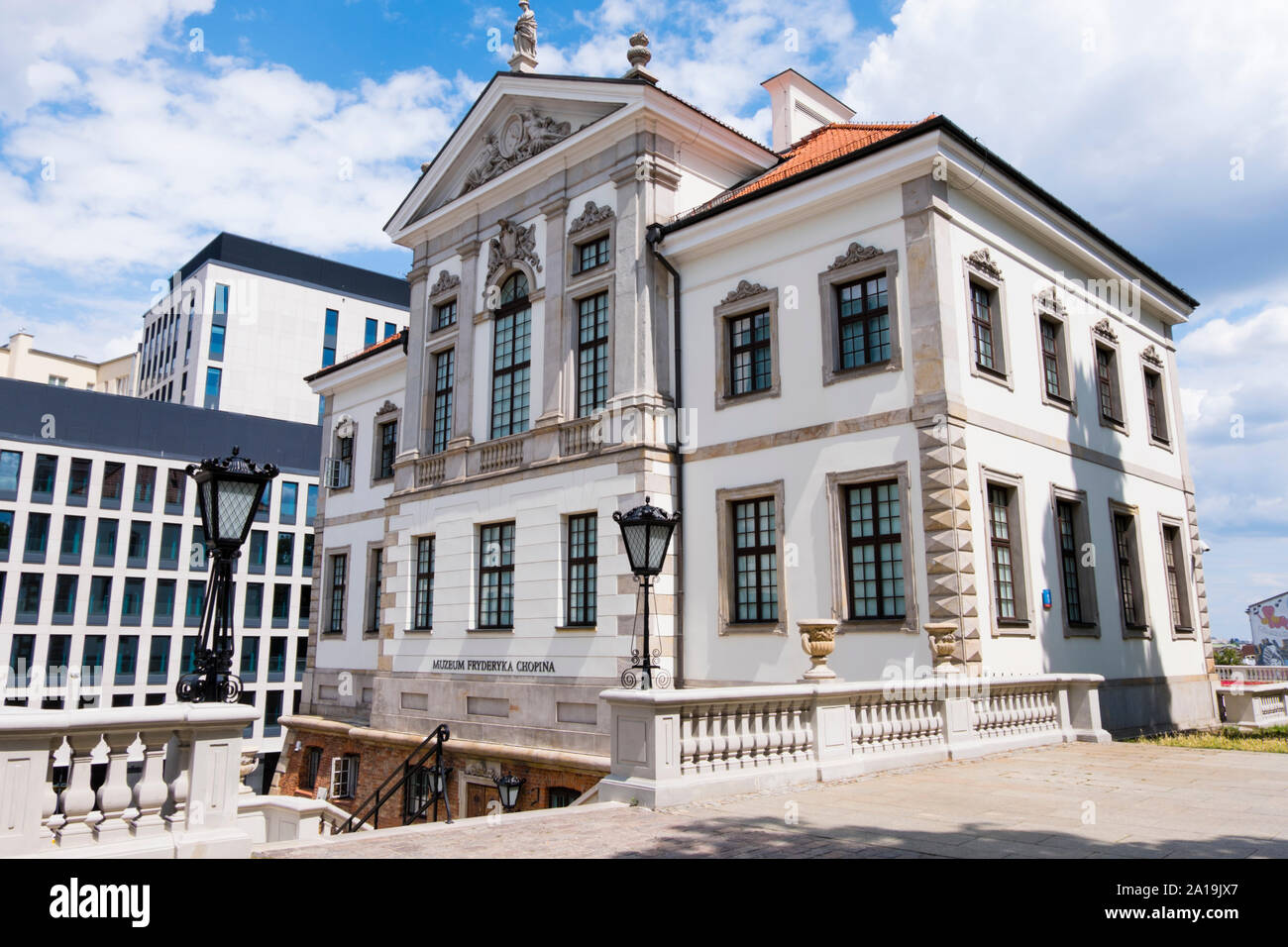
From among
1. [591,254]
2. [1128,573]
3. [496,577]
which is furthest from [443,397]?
[1128,573]

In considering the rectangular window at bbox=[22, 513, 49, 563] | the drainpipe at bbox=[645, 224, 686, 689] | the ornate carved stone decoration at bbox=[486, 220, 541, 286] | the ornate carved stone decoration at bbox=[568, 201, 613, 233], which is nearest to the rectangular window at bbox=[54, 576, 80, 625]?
the rectangular window at bbox=[22, 513, 49, 563]

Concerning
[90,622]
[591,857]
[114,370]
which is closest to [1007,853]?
[591,857]

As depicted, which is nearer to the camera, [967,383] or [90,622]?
[967,383]

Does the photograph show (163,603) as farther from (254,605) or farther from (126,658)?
(254,605)

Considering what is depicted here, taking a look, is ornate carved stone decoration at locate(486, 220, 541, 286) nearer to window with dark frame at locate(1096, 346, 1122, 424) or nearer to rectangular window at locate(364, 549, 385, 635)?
rectangular window at locate(364, 549, 385, 635)

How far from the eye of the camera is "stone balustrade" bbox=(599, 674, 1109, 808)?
967 centimetres

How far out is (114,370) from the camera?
280 feet

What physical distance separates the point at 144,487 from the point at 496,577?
138 feet

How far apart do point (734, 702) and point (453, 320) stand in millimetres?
17879

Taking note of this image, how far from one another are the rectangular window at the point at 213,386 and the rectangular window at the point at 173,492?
9813mm

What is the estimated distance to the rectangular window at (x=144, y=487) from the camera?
55125 millimetres

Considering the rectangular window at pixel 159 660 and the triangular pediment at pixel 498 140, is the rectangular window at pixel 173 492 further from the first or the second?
the triangular pediment at pixel 498 140

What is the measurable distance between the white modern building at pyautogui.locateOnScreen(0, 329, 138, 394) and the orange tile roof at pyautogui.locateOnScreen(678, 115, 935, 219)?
72743 millimetres
